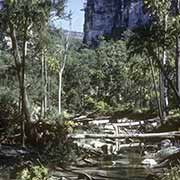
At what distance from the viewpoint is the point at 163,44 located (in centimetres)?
2461

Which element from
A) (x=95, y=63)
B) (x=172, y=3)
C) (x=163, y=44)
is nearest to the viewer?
(x=163, y=44)

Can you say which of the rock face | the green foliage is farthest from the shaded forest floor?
the rock face

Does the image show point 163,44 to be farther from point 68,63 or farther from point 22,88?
point 68,63

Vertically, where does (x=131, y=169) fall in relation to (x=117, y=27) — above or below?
below

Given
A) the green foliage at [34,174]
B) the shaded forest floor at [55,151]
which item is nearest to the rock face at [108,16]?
the shaded forest floor at [55,151]

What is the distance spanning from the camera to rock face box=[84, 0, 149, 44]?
13750 centimetres

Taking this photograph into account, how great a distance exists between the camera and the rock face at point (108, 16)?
13750 cm

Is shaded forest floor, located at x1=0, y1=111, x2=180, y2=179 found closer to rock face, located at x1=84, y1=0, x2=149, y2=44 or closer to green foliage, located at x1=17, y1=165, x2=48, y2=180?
green foliage, located at x1=17, y1=165, x2=48, y2=180

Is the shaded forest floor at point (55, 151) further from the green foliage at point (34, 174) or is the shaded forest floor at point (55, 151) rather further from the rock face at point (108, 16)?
the rock face at point (108, 16)

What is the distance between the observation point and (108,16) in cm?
15150

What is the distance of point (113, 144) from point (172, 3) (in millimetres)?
10065

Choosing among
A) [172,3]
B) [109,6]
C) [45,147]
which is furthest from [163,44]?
[109,6]

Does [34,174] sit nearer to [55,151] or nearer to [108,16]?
[55,151]

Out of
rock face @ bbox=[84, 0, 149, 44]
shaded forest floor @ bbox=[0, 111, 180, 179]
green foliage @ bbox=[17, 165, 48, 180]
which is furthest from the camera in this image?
rock face @ bbox=[84, 0, 149, 44]
